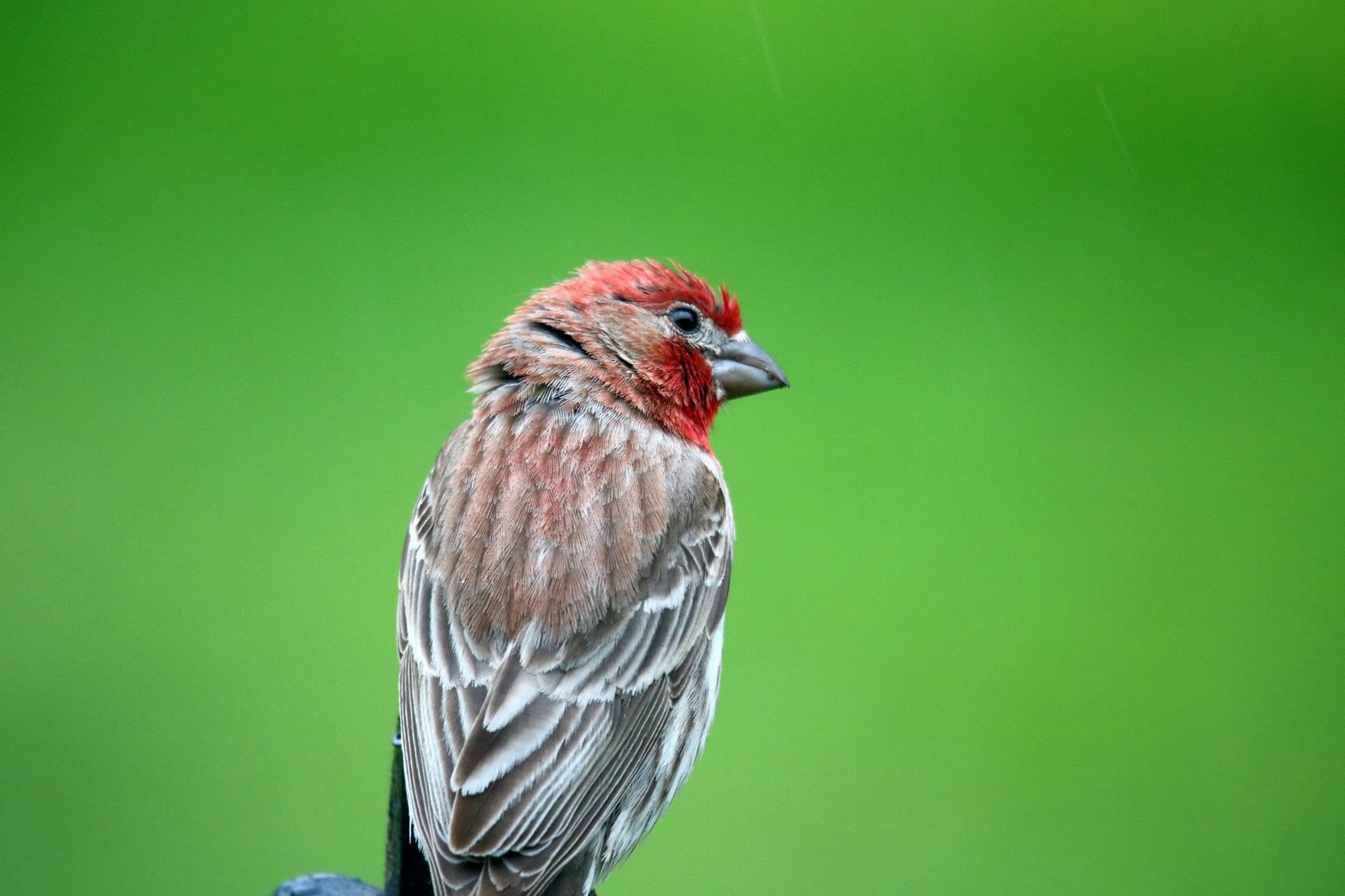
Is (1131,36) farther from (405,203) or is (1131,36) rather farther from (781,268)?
(405,203)

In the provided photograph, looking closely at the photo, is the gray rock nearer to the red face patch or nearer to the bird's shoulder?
the bird's shoulder

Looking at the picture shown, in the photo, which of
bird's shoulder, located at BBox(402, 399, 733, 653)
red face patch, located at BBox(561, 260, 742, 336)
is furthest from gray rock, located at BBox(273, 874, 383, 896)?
red face patch, located at BBox(561, 260, 742, 336)

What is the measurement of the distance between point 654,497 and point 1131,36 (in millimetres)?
2584

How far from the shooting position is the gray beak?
3.18m

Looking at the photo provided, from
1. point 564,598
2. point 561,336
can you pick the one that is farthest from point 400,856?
point 561,336

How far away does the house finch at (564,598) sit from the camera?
237 centimetres

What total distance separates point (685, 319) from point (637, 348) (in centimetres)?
14

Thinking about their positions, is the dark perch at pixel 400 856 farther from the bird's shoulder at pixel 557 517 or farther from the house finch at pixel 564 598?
the bird's shoulder at pixel 557 517

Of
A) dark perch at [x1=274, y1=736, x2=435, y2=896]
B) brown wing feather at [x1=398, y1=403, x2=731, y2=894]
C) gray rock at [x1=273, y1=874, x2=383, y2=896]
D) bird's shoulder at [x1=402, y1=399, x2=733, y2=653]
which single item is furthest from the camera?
bird's shoulder at [x1=402, y1=399, x2=733, y2=653]

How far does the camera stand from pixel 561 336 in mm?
3096

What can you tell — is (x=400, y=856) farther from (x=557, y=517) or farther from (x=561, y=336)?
(x=561, y=336)

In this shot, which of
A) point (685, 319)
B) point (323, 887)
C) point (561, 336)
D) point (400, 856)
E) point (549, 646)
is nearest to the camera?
point (323, 887)

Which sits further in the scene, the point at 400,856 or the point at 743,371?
the point at 743,371

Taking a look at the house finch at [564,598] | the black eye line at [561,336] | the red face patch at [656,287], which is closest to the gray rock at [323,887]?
the house finch at [564,598]
